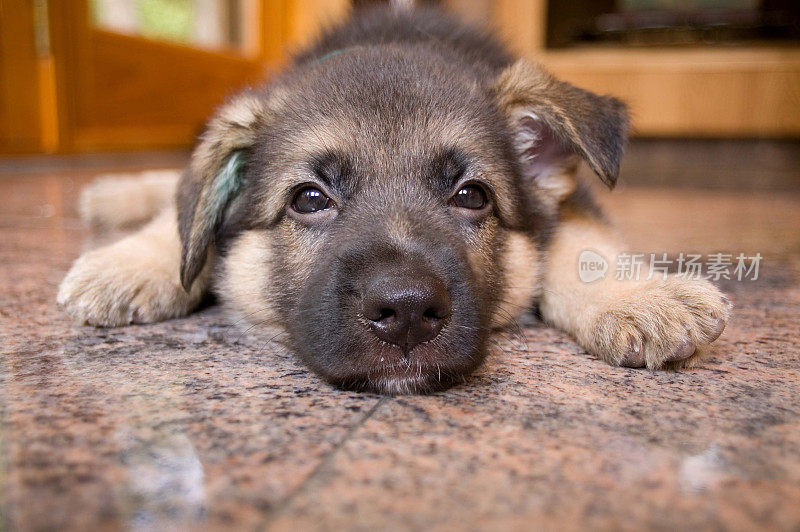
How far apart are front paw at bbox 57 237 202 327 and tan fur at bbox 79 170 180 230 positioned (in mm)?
1856

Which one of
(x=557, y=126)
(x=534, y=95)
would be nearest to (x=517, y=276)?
(x=557, y=126)

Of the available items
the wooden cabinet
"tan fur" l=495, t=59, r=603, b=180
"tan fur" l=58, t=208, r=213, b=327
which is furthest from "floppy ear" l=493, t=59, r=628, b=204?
the wooden cabinet

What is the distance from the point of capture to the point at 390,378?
170 centimetres

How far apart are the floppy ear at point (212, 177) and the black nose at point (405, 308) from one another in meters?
0.88

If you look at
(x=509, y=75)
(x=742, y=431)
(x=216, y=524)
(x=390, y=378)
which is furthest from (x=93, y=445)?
(x=509, y=75)

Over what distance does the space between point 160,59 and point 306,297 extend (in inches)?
321

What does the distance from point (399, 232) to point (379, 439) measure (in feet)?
2.27

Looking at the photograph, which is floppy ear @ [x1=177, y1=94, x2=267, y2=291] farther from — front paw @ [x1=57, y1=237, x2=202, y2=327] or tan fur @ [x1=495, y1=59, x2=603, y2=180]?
tan fur @ [x1=495, y1=59, x2=603, y2=180]

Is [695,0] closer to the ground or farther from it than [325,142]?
farther from it

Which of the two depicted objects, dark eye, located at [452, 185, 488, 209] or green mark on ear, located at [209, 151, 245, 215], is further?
green mark on ear, located at [209, 151, 245, 215]

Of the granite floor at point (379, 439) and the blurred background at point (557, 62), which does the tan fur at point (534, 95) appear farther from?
the blurred background at point (557, 62)

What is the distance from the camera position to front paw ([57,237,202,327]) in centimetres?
227

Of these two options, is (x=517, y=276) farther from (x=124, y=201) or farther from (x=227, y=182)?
(x=124, y=201)

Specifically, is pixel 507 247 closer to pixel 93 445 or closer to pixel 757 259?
pixel 93 445
